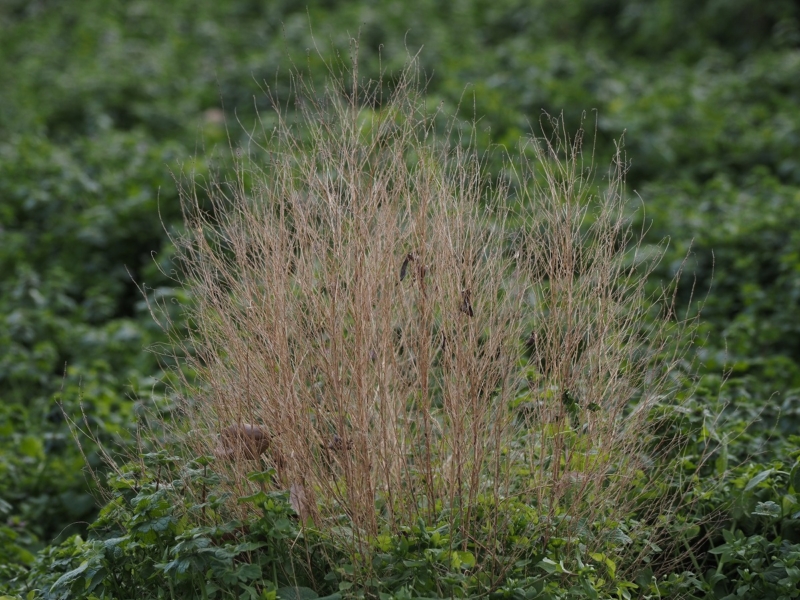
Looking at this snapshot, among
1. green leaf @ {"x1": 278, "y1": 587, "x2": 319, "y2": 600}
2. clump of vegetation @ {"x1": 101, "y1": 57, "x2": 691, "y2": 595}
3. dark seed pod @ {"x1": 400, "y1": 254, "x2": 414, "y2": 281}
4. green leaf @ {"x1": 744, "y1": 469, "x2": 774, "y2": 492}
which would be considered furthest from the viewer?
green leaf @ {"x1": 744, "y1": 469, "x2": 774, "y2": 492}

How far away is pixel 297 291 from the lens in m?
3.37

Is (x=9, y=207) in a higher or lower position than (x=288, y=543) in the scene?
lower

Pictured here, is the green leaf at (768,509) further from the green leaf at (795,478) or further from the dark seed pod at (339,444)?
the dark seed pod at (339,444)

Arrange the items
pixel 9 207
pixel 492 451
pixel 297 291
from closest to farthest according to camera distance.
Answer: pixel 492 451 → pixel 297 291 → pixel 9 207

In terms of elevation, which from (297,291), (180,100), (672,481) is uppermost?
(297,291)

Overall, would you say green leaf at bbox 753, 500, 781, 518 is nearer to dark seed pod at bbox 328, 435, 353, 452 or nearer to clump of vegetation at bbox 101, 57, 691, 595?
clump of vegetation at bbox 101, 57, 691, 595

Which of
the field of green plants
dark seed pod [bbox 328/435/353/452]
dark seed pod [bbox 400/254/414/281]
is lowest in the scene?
the field of green plants

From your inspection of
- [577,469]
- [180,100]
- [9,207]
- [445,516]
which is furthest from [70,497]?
[180,100]

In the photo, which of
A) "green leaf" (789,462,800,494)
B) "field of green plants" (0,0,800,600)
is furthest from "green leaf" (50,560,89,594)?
"green leaf" (789,462,800,494)

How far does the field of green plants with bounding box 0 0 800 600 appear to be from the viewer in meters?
2.96

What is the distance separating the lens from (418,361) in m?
3.05

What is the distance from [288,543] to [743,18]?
9628 millimetres

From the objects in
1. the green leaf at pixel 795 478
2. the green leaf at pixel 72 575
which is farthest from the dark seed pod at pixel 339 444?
the green leaf at pixel 795 478

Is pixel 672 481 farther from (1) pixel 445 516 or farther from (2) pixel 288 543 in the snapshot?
(2) pixel 288 543
